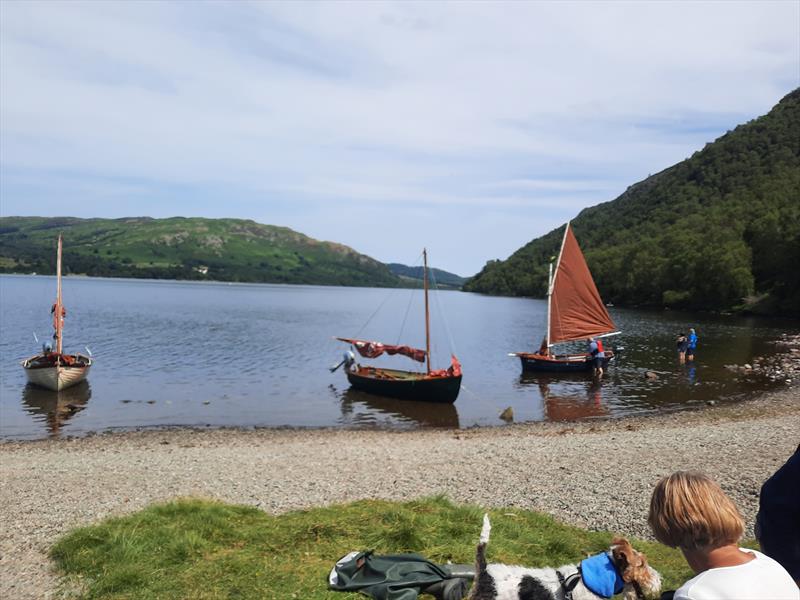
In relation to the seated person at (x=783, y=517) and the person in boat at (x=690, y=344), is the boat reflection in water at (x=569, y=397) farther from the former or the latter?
the seated person at (x=783, y=517)

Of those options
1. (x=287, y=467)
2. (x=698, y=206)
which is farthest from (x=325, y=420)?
(x=698, y=206)

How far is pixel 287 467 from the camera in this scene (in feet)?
51.1

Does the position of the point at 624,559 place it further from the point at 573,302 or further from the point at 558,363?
the point at 573,302

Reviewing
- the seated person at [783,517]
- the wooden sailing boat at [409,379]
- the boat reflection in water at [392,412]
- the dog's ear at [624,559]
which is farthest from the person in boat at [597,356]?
the seated person at [783,517]

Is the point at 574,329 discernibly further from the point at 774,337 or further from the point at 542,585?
the point at 542,585

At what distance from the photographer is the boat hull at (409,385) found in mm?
29812

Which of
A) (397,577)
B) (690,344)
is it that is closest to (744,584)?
(397,577)

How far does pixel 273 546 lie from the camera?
304 inches

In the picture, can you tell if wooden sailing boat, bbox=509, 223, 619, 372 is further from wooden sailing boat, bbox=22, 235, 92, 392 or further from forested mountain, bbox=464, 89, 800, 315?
forested mountain, bbox=464, 89, 800, 315

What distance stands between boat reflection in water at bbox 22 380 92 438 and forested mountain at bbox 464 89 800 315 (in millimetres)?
88577

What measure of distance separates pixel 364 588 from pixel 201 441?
17.0 meters

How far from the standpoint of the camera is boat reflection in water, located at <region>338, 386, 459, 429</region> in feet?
87.4

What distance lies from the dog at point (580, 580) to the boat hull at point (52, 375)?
32.1 metres

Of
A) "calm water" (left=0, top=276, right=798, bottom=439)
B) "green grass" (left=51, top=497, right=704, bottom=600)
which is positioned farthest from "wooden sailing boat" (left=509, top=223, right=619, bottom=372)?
"green grass" (left=51, top=497, right=704, bottom=600)
